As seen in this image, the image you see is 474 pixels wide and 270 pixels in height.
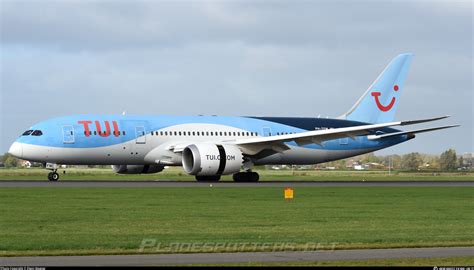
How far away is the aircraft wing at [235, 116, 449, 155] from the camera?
54125 millimetres

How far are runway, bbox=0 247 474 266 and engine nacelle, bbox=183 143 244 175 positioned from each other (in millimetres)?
32210

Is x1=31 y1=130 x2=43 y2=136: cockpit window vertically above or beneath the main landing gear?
above

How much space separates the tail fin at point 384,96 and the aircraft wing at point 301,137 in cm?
906

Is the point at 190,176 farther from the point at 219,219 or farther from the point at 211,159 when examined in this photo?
the point at 219,219

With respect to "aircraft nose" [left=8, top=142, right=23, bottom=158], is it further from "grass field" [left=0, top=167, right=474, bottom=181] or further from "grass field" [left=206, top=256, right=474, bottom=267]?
"grass field" [left=206, top=256, right=474, bottom=267]

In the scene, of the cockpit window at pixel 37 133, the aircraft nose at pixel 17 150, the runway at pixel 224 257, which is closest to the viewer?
the runway at pixel 224 257

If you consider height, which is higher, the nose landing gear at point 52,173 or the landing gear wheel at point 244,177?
the nose landing gear at point 52,173

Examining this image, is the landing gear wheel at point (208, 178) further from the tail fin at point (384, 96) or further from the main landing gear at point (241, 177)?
the tail fin at point (384, 96)

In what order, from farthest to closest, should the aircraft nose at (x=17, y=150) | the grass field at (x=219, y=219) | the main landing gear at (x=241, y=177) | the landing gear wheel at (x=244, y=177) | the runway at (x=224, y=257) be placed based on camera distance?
the landing gear wheel at (x=244, y=177) < the main landing gear at (x=241, y=177) < the aircraft nose at (x=17, y=150) < the grass field at (x=219, y=219) < the runway at (x=224, y=257)

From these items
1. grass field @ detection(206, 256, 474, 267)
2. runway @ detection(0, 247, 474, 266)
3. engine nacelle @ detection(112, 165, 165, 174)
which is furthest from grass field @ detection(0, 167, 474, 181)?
grass field @ detection(206, 256, 474, 267)

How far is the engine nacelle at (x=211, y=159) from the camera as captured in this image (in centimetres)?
5100

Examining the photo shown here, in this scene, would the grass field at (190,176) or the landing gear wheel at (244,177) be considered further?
the grass field at (190,176)

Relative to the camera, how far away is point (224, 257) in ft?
57.8

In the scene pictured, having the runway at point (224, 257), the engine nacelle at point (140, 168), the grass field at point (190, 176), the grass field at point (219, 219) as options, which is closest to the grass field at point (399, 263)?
the runway at point (224, 257)
